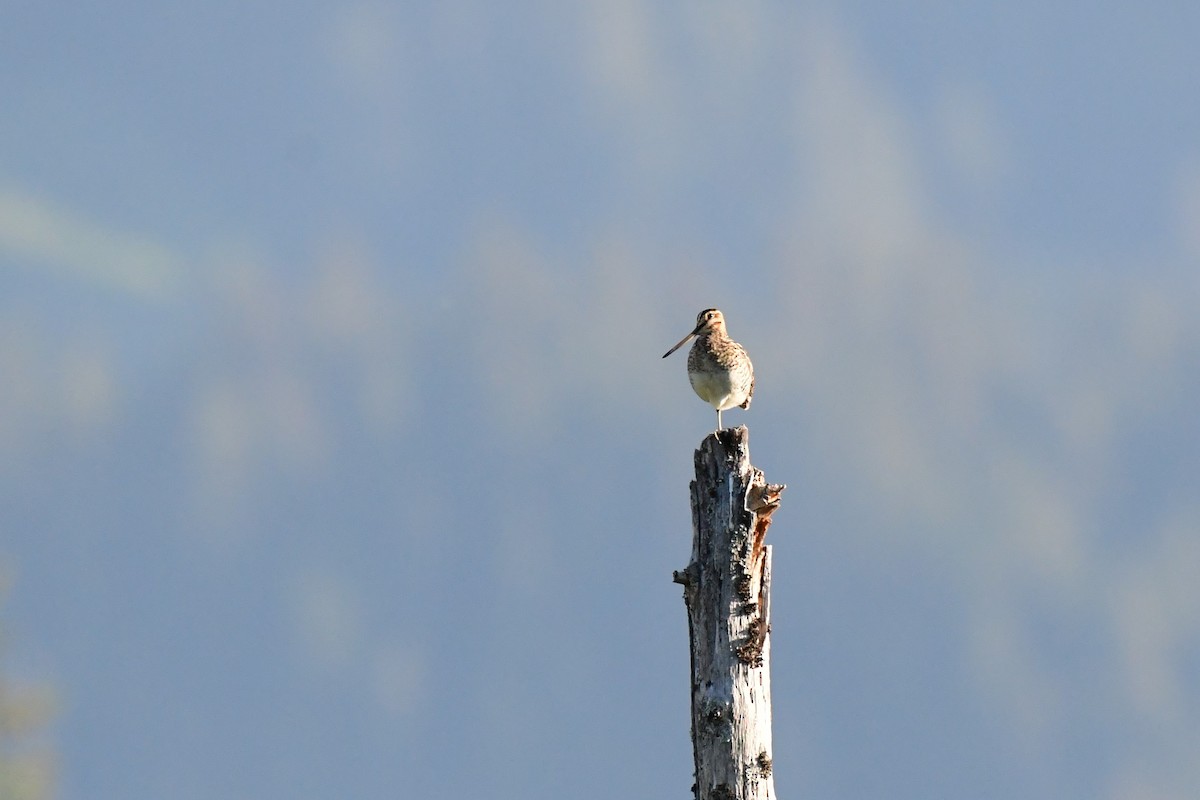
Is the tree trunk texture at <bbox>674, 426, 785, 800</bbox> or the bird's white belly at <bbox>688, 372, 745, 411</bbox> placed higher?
the bird's white belly at <bbox>688, 372, 745, 411</bbox>

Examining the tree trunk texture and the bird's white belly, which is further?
the bird's white belly

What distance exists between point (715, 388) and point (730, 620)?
206 inches

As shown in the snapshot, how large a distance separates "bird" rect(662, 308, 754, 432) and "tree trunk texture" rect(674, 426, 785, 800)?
4454 millimetres

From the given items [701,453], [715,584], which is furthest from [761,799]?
[701,453]

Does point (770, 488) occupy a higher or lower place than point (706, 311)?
lower

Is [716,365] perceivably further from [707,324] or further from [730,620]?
[730,620]

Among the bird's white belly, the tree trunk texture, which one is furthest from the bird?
the tree trunk texture

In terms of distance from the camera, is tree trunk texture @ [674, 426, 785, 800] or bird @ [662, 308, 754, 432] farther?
bird @ [662, 308, 754, 432]

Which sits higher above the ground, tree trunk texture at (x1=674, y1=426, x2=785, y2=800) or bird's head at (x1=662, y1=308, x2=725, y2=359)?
bird's head at (x1=662, y1=308, x2=725, y2=359)

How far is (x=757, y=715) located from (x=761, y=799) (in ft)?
1.88

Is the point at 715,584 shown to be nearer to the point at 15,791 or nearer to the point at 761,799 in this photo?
the point at 761,799

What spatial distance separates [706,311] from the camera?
55.5 ft

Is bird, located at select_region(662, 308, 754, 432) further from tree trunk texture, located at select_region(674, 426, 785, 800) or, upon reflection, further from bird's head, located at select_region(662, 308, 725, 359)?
tree trunk texture, located at select_region(674, 426, 785, 800)

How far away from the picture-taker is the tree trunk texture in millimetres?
11523
